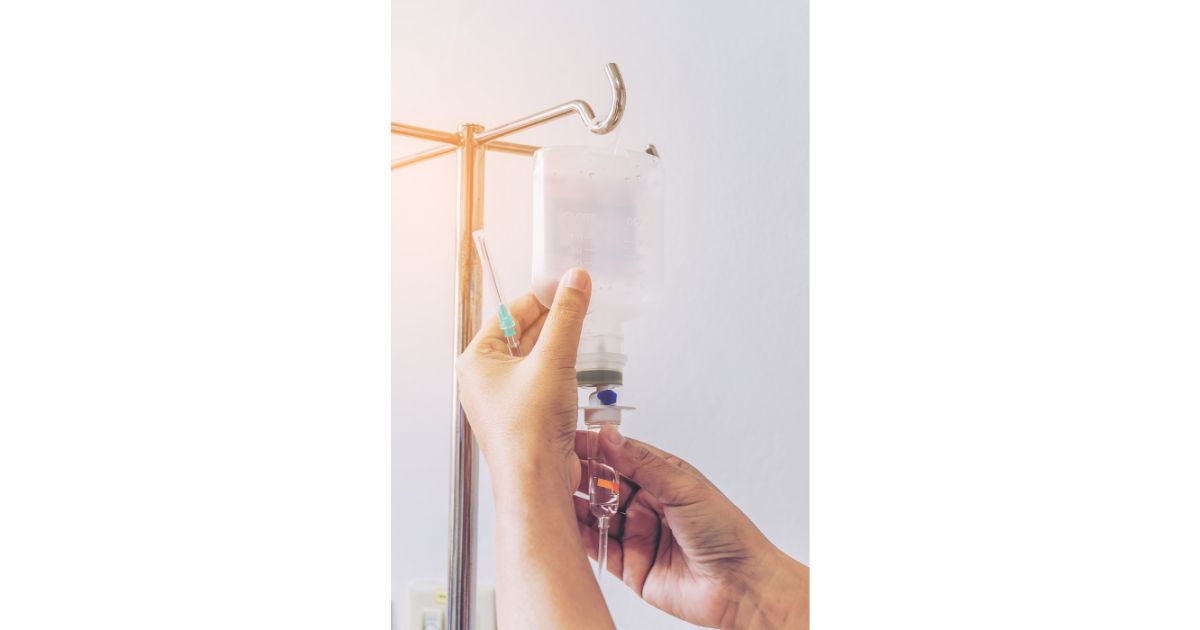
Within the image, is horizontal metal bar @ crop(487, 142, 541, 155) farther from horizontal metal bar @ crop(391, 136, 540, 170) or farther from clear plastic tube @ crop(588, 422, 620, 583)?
clear plastic tube @ crop(588, 422, 620, 583)

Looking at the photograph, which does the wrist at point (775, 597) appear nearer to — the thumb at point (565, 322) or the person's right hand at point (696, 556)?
the person's right hand at point (696, 556)

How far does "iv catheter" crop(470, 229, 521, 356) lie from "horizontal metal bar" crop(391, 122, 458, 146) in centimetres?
11

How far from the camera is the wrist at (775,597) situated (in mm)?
1069

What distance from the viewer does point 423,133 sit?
99cm

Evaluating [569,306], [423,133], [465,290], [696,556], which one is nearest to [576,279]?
[569,306]

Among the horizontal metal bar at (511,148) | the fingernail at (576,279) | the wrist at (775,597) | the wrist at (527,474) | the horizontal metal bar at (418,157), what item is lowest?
the wrist at (775,597)

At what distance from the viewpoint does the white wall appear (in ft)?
3.25

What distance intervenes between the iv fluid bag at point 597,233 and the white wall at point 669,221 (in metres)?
0.03

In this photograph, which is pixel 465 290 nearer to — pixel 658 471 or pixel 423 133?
pixel 423 133
